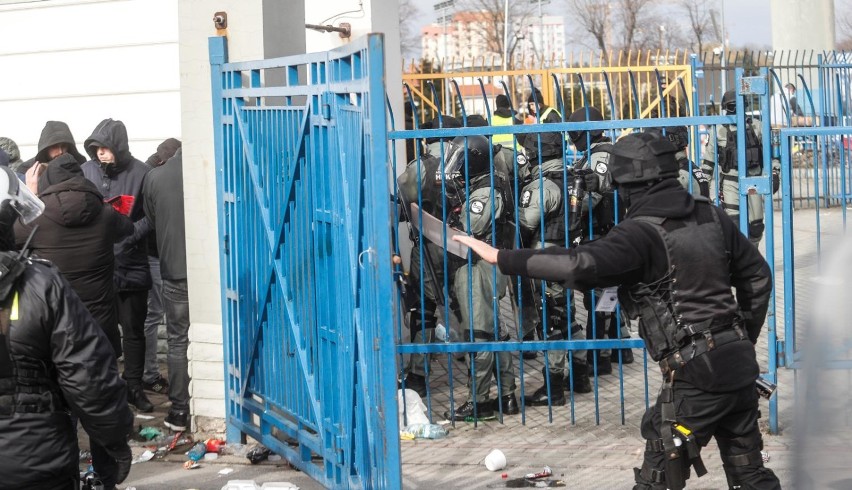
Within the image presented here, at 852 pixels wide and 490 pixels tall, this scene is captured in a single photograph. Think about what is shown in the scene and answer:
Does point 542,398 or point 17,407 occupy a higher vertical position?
point 17,407

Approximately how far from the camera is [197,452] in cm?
700

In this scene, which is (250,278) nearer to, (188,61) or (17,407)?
(188,61)

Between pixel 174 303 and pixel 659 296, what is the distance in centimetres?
400

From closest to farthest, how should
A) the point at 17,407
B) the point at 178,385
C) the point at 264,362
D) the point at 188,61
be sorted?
the point at 17,407
the point at 264,362
the point at 188,61
the point at 178,385

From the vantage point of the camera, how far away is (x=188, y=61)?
7160 millimetres

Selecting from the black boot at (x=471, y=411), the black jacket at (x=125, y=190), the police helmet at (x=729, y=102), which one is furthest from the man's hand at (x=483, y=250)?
the police helmet at (x=729, y=102)

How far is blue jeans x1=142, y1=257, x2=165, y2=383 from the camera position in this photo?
8805 millimetres

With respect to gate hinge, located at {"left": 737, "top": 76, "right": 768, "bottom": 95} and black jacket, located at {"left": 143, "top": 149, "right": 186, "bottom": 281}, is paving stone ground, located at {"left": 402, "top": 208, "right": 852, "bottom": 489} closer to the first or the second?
gate hinge, located at {"left": 737, "top": 76, "right": 768, "bottom": 95}

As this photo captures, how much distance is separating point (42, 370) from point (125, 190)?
4.49 metres

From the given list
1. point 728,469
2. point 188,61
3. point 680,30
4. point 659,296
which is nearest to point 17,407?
point 659,296

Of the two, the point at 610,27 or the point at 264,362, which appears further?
the point at 610,27

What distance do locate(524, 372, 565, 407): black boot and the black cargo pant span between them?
304 centimetres

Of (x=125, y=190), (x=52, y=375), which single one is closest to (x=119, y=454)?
(x=52, y=375)

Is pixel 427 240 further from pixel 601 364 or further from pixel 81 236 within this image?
pixel 81 236
